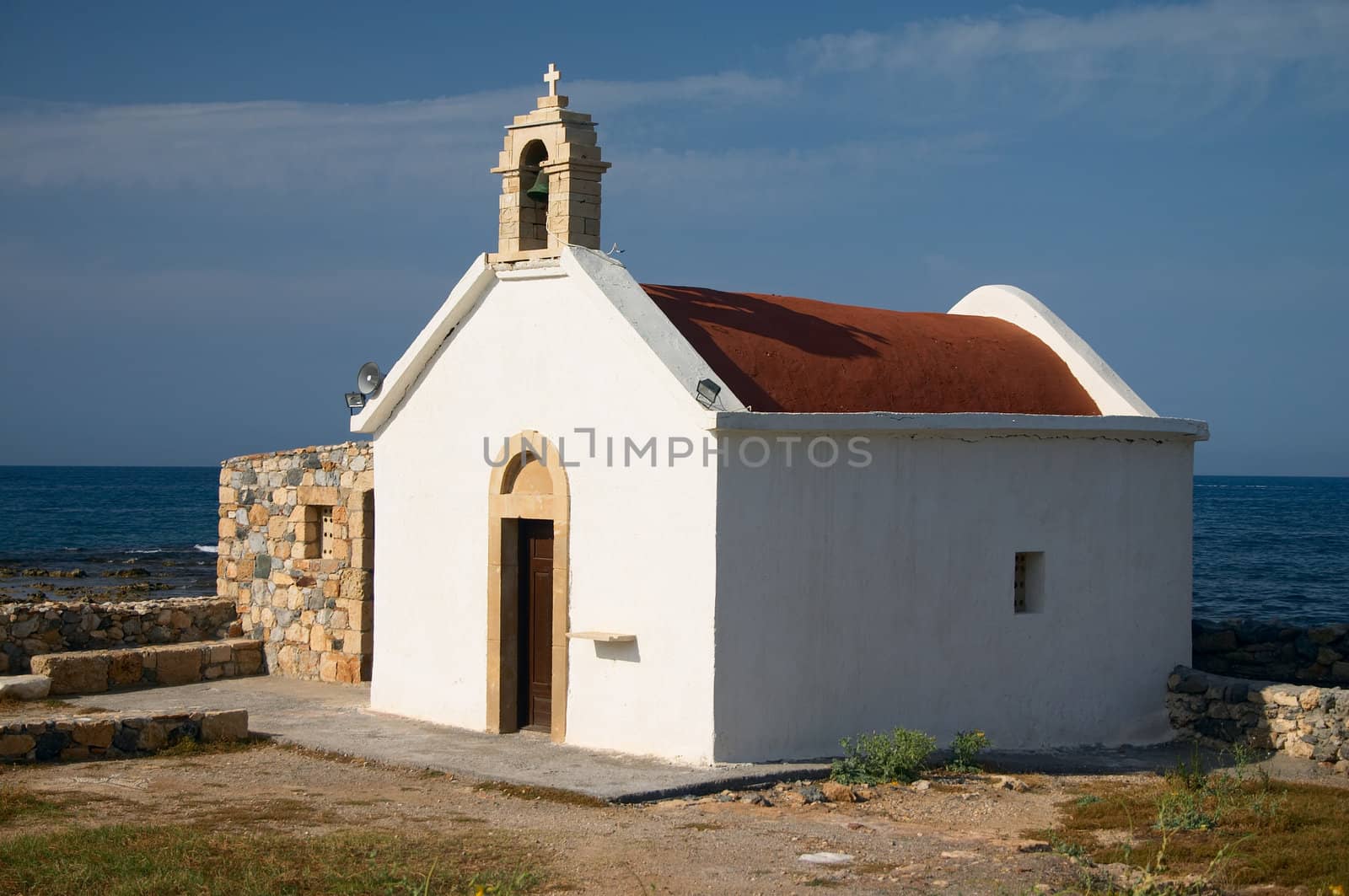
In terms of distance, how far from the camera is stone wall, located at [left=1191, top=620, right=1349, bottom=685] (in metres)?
15.7

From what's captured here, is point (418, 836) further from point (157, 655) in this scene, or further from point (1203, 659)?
point (1203, 659)

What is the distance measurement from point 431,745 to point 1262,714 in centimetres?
758

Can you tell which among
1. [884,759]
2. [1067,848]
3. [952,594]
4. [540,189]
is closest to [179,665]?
[540,189]

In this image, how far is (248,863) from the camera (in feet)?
28.0

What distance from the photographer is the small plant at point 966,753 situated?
11.9 m

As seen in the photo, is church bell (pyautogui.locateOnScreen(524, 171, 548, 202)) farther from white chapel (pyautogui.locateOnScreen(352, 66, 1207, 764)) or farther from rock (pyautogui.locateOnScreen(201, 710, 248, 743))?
rock (pyautogui.locateOnScreen(201, 710, 248, 743))

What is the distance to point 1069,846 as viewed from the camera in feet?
30.2

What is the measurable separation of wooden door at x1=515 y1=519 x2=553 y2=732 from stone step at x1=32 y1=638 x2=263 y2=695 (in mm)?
4929

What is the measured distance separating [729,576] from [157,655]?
7589 mm

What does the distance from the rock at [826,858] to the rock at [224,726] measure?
5644 millimetres

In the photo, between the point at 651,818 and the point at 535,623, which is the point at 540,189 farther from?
the point at 651,818

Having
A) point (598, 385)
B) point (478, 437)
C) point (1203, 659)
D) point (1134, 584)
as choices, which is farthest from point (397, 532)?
point (1203, 659)

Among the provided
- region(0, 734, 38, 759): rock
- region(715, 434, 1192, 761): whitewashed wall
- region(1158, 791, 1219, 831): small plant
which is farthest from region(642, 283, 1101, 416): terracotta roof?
region(0, 734, 38, 759): rock

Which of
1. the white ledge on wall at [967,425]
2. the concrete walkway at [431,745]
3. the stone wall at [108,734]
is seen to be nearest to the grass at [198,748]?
the stone wall at [108,734]
